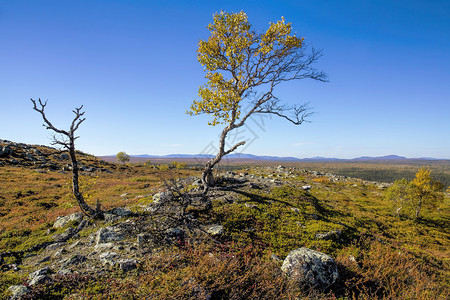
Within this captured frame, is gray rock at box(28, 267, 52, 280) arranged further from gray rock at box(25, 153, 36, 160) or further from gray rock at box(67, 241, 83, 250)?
gray rock at box(25, 153, 36, 160)

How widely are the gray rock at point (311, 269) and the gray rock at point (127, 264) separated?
5653 mm

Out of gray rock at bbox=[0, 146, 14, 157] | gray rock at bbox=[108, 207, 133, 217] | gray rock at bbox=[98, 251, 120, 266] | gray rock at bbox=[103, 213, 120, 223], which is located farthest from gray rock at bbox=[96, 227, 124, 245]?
gray rock at bbox=[0, 146, 14, 157]

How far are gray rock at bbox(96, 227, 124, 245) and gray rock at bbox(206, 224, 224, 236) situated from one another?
416 centimetres

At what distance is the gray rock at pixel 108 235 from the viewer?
9.29m

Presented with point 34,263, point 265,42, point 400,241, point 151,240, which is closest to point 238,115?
point 265,42

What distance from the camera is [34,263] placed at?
8250mm

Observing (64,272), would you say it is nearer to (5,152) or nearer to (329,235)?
(329,235)

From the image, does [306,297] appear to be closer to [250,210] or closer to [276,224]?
[276,224]

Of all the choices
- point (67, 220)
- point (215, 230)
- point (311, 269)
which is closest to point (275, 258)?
point (311, 269)

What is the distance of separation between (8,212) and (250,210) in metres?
22.6

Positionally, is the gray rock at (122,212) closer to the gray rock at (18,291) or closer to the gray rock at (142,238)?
the gray rock at (142,238)

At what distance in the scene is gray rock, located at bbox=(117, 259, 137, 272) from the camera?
6.97 m

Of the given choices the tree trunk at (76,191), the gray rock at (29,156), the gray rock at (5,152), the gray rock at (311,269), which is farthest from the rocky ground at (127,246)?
the gray rock at (5,152)

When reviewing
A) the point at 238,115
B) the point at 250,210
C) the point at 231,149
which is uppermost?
the point at 238,115
